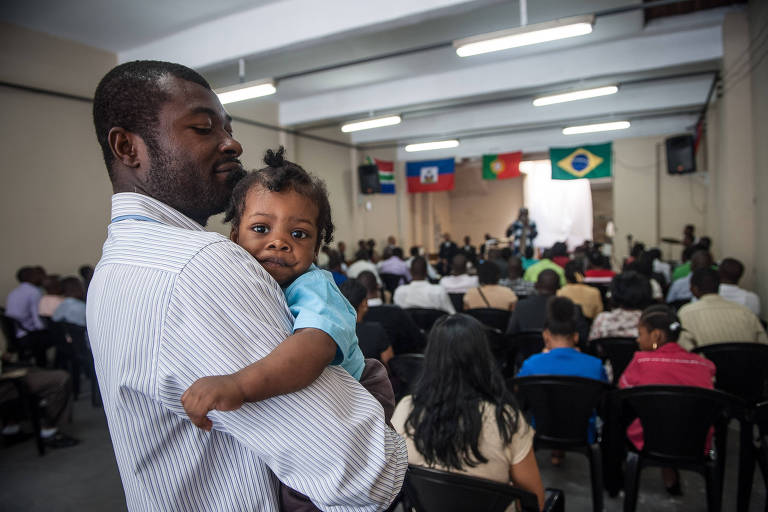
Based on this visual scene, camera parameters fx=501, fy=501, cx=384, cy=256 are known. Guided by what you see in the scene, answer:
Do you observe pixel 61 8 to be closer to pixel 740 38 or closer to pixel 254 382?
pixel 254 382

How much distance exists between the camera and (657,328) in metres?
A: 2.80

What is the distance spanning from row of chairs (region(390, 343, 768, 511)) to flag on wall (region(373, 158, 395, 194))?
10297 millimetres

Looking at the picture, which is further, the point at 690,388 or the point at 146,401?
the point at 690,388

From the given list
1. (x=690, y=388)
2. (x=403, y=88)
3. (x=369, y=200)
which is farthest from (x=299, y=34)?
(x=369, y=200)

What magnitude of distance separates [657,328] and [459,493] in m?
1.77

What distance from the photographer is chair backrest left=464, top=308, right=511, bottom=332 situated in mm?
4754

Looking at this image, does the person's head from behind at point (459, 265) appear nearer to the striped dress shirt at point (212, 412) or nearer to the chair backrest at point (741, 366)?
A: the chair backrest at point (741, 366)

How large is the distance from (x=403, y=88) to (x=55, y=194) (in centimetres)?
566

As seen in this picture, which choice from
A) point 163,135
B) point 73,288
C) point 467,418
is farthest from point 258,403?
point 73,288

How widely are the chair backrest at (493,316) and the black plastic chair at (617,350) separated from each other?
127 cm

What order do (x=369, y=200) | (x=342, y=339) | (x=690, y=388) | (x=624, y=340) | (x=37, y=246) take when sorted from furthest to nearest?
(x=369, y=200), (x=37, y=246), (x=624, y=340), (x=690, y=388), (x=342, y=339)

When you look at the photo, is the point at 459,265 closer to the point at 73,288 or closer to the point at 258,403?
the point at 73,288

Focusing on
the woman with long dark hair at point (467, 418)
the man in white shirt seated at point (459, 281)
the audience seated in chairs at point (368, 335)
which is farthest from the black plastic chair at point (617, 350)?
the man in white shirt seated at point (459, 281)

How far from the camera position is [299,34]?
565 centimetres
